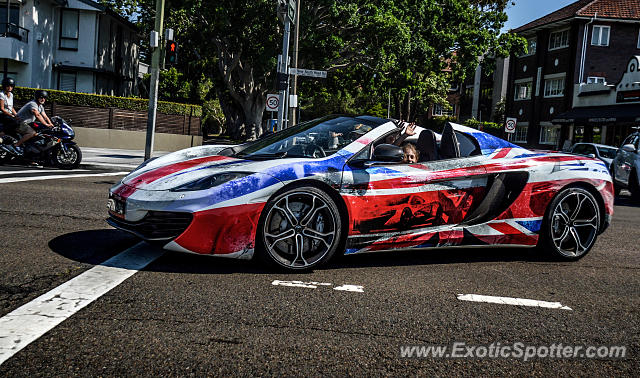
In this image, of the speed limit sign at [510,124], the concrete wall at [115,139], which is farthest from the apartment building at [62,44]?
the speed limit sign at [510,124]

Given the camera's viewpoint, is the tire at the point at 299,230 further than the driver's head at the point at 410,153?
No

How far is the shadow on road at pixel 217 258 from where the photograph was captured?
450 centimetres

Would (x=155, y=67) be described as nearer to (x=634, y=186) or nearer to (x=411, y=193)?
(x=411, y=193)

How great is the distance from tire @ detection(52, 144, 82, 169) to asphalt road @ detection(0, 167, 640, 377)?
7.50 m

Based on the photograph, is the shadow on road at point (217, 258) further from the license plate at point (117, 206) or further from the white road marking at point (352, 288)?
the white road marking at point (352, 288)

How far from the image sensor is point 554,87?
140 ft

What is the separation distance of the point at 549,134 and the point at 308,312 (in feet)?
143

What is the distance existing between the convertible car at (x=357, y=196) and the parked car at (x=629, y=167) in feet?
34.0

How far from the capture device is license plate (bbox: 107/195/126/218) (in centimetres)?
450

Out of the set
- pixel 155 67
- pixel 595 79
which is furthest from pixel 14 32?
pixel 595 79

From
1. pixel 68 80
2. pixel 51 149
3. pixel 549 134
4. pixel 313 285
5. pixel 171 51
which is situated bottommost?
pixel 313 285

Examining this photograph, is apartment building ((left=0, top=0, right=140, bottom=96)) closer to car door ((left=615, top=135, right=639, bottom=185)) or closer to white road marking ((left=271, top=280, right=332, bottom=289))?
car door ((left=615, top=135, right=639, bottom=185))

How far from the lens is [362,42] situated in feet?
105

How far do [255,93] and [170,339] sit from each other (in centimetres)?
3456
